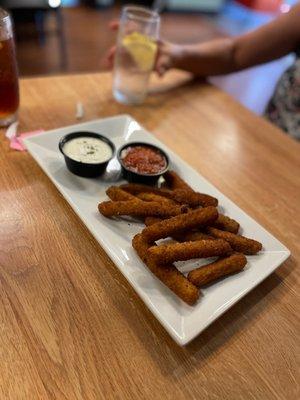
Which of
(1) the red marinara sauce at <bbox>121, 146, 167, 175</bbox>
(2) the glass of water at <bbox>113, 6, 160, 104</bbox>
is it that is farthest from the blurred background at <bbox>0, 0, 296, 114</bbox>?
(1) the red marinara sauce at <bbox>121, 146, 167, 175</bbox>

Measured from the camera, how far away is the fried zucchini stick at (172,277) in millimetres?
677

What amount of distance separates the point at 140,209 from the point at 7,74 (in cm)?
50

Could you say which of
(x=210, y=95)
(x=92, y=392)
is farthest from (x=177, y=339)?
(x=210, y=95)

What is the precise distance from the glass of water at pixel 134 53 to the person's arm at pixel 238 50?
0.36ft

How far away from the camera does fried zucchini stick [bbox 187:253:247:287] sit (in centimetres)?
71

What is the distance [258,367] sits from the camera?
646 millimetres

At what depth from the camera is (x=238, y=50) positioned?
149cm

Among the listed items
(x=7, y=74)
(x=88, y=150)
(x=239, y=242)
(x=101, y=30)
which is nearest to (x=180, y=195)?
(x=239, y=242)

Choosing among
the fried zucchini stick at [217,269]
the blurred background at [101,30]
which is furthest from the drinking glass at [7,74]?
the blurred background at [101,30]

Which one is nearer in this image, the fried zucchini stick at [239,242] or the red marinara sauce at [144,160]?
the fried zucchini stick at [239,242]

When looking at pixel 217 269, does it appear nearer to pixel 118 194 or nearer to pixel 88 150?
pixel 118 194

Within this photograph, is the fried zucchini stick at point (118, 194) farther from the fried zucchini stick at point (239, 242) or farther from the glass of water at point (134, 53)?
the glass of water at point (134, 53)

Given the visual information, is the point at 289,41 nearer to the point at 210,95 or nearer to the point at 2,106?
the point at 210,95

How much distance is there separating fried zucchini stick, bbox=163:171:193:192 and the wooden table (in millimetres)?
135
